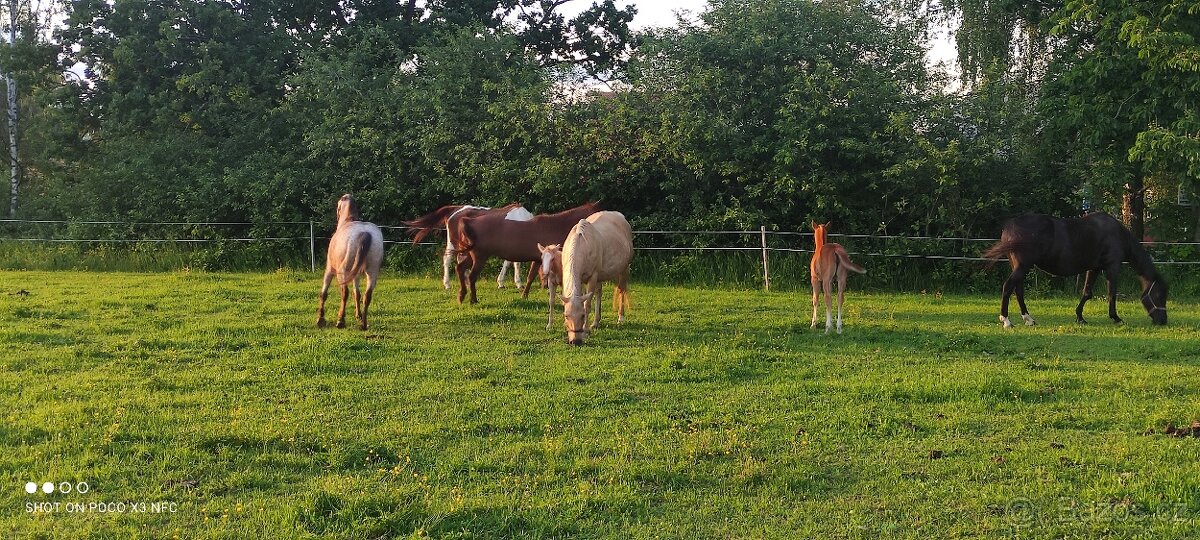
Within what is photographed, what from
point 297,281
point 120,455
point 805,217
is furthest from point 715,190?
point 120,455

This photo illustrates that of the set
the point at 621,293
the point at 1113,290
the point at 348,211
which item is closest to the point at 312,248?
the point at 348,211

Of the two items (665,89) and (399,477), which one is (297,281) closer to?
(665,89)

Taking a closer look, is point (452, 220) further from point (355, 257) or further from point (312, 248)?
point (312, 248)

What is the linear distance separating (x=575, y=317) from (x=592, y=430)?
3.20 metres

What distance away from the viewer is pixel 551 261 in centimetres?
923

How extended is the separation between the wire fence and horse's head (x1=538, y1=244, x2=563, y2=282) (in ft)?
17.3

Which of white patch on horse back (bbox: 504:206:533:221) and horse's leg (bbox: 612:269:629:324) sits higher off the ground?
white patch on horse back (bbox: 504:206:533:221)

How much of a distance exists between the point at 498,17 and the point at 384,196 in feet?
28.7

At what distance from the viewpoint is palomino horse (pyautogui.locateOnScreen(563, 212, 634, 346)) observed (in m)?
8.56

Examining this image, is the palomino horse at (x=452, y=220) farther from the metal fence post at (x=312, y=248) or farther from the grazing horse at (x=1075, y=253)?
the grazing horse at (x=1075, y=253)

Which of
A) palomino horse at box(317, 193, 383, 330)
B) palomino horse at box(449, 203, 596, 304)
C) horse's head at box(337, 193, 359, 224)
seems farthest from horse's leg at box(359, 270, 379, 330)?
palomino horse at box(449, 203, 596, 304)

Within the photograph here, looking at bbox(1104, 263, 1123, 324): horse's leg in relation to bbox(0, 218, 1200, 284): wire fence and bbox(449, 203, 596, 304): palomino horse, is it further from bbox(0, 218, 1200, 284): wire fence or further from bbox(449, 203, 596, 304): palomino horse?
bbox(449, 203, 596, 304): palomino horse

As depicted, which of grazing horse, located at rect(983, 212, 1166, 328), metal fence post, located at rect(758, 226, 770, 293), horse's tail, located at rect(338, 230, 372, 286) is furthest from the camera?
metal fence post, located at rect(758, 226, 770, 293)

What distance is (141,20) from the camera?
65.0 feet
